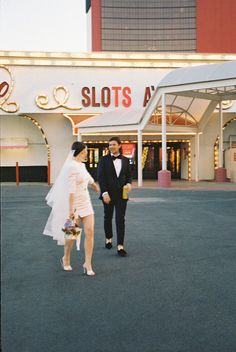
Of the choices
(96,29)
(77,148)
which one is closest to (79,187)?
(77,148)

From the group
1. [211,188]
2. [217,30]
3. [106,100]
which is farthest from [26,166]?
[217,30]

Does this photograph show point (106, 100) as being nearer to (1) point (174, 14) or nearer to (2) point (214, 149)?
(2) point (214, 149)

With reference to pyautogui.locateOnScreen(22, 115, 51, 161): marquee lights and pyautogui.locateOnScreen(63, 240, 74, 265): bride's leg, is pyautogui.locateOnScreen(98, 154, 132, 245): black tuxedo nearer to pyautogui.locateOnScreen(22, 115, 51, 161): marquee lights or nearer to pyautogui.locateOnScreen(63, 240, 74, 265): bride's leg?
pyautogui.locateOnScreen(63, 240, 74, 265): bride's leg

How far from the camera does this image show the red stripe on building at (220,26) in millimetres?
118500

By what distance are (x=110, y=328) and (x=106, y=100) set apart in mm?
22252

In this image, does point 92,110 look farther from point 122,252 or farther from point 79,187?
point 79,187

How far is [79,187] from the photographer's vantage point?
663cm

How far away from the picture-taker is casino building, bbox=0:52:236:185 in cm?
2462

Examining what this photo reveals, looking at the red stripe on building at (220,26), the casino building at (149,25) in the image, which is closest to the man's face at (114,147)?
the red stripe on building at (220,26)

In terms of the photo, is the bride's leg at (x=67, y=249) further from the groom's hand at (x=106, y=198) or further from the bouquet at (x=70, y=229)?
the groom's hand at (x=106, y=198)

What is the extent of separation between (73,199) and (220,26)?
120 metres

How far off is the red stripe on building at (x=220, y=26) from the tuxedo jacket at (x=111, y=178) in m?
114

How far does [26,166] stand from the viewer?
1078 inches

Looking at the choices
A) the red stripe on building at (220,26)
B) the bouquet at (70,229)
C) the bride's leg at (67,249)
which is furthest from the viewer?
the red stripe on building at (220,26)
